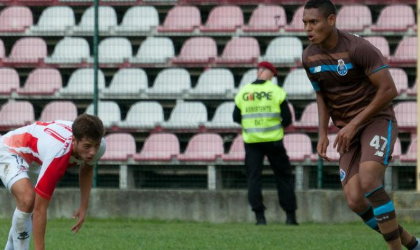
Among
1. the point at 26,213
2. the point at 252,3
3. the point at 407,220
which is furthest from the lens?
the point at 252,3

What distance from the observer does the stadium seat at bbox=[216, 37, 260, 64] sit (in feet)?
55.4

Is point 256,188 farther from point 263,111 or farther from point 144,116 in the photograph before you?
point 144,116

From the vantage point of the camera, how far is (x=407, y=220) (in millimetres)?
13023

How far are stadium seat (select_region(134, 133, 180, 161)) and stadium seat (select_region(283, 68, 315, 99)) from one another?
1950 mm

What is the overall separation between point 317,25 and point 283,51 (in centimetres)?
937

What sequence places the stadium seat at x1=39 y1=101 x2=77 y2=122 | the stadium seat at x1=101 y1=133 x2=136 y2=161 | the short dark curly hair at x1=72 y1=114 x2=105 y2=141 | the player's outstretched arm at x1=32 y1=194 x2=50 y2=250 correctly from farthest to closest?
the stadium seat at x1=39 y1=101 x2=77 y2=122, the stadium seat at x1=101 y1=133 x2=136 y2=161, the player's outstretched arm at x1=32 y1=194 x2=50 y2=250, the short dark curly hair at x1=72 y1=114 x2=105 y2=141

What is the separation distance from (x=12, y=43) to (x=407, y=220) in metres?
8.31

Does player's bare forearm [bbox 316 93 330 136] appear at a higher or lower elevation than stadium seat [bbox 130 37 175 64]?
lower

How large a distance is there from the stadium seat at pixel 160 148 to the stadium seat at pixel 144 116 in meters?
0.43

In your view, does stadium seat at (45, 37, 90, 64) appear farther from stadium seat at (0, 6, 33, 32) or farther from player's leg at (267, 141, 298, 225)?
player's leg at (267, 141, 298, 225)

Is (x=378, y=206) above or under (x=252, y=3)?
under

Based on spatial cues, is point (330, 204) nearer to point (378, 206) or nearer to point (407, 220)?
point (407, 220)

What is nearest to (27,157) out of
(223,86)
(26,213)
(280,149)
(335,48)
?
(26,213)

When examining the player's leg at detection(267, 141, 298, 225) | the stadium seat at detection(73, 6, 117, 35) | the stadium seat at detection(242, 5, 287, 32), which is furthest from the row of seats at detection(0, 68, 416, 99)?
the player's leg at detection(267, 141, 298, 225)
